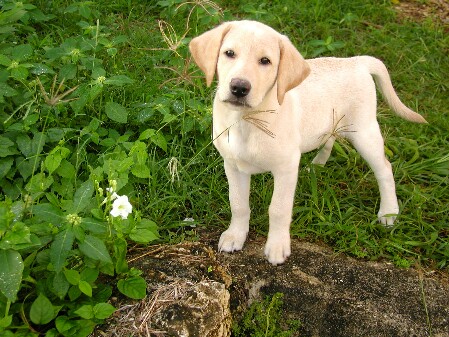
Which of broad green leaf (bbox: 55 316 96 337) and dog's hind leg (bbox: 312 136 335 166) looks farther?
dog's hind leg (bbox: 312 136 335 166)

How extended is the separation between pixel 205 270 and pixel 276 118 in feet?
3.01

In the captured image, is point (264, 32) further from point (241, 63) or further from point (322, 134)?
point (322, 134)

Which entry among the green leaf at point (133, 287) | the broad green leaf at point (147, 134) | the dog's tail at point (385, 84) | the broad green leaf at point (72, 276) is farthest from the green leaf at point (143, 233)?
the dog's tail at point (385, 84)

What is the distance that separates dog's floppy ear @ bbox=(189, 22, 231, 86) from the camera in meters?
2.89

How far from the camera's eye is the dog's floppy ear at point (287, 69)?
283 centimetres

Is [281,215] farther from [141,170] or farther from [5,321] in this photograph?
[5,321]

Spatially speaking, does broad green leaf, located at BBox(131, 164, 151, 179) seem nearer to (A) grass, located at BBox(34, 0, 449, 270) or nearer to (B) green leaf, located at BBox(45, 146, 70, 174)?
(A) grass, located at BBox(34, 0, 449, 270)

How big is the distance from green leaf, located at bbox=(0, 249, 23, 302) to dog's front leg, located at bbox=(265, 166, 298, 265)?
4.65ft

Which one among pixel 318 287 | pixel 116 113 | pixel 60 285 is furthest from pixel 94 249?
pixel 116 113

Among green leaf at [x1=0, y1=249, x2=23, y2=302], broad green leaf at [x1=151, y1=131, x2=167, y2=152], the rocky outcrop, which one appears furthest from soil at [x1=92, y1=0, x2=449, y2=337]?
broad green leaf at [x1=151, y1=131, x2=167, y2=152]

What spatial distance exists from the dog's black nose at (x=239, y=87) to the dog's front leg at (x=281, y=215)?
1.97 feet

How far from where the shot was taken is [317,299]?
10.3 feet

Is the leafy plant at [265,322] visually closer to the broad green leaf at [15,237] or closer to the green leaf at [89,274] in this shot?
the green leaf at [89,274]

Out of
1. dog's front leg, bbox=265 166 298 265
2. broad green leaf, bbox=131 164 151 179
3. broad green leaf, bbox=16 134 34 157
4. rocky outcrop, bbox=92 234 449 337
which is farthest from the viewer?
broad green leaf, bbox=16 134 34 157
